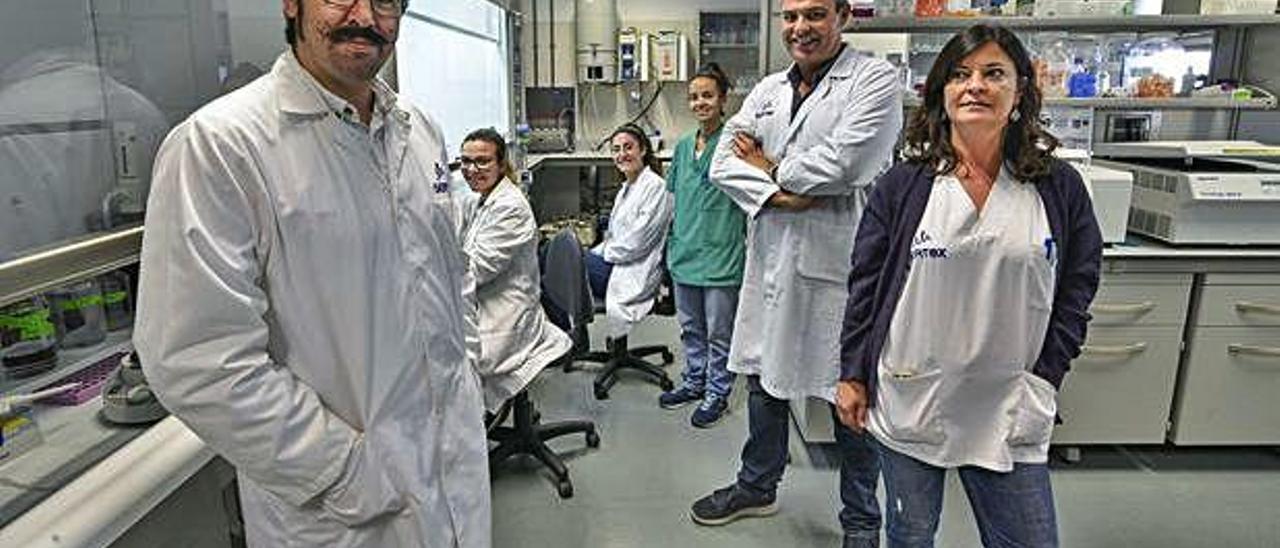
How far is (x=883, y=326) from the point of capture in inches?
62.1

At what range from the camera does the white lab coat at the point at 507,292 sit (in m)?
2.57

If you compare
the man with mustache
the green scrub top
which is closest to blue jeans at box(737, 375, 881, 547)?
the man with mustache

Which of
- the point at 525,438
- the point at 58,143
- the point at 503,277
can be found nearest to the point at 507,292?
the point at 503,277

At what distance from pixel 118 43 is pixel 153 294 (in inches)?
29.3

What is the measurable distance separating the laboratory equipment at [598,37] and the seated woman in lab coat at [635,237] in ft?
8.31

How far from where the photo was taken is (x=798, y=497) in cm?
267

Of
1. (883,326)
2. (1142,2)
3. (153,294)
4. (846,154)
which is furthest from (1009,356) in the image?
(1142,2)

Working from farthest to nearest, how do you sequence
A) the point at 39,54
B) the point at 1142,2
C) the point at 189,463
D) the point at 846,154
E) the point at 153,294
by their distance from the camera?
the point at 1142,2 < the point at 846,154 < the point at 189,463 < the point at 39,54 < the point at 153,294

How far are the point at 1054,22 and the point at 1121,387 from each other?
4.49 ft

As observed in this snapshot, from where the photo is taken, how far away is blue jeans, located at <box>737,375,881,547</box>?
2189mm

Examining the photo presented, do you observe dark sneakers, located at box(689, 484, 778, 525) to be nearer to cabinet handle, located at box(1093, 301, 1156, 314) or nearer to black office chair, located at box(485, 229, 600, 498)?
black office chair, located at box(485, 229, 600, 498)

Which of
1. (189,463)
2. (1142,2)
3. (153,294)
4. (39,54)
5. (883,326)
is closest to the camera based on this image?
(153,294)

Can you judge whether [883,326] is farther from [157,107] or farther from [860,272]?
[157,107]

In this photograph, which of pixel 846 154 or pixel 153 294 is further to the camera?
pixel 846 154
